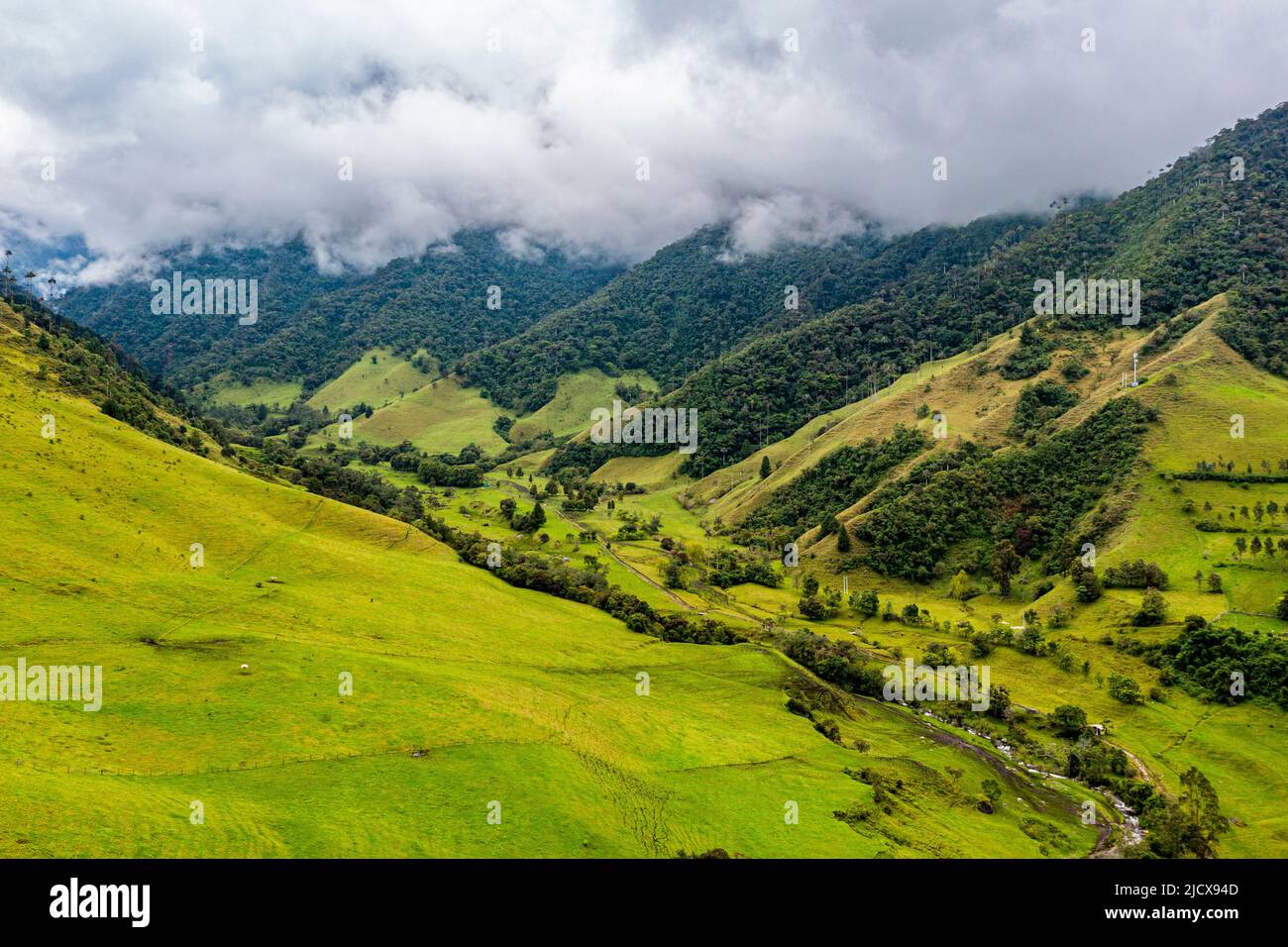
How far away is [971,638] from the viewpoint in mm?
131000

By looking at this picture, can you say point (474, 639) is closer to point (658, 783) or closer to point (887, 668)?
point (658, 783)

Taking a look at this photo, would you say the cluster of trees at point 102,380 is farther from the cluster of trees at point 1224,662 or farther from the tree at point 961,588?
the cluster of trees at point 1224,662

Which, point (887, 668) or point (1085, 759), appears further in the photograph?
point (887, 668)

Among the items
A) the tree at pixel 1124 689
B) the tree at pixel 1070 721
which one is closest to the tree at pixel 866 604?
the tree at pixel 1124 689

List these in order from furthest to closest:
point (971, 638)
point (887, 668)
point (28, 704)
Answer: point (971, 638)
point (887, 668)
point (28, 704)

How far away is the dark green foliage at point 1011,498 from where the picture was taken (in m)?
168

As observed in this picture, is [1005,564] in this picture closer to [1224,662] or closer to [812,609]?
[812,609]

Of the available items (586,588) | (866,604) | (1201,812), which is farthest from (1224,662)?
(586,588)

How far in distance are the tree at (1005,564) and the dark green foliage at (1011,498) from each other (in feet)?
8.84

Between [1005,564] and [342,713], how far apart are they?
142m
